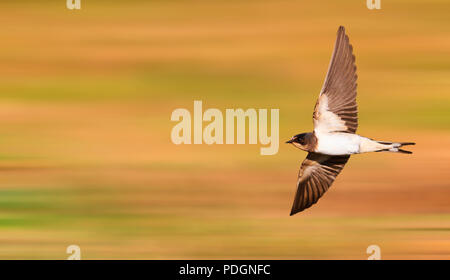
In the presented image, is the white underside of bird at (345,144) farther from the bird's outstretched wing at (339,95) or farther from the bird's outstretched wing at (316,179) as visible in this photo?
the bird's outstretched wing at (316,179)

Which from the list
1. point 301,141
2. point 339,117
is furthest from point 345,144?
point 301,141

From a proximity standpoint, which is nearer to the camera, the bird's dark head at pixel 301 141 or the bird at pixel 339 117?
the bird at pixel 339 117

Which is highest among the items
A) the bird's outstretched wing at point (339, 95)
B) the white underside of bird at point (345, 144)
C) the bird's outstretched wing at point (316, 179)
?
the bird's outstretched wing at point (339, 95)

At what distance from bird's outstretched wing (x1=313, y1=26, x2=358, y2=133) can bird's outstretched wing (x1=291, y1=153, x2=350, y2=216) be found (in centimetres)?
38

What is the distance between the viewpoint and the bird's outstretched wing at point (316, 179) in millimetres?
4938

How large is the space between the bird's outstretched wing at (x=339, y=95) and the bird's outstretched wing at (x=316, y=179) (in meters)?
0.38

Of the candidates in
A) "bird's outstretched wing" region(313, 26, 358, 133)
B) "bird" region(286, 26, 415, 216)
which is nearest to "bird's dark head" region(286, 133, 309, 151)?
"bird" region(286, 26, 415, 216)

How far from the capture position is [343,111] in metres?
4.58

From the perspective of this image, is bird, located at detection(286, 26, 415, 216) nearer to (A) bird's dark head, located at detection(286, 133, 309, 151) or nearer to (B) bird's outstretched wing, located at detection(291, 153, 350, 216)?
(A) bird's dark head, located at detection(286, 133, 309, 151)

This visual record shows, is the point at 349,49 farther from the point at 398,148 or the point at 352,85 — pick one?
the point at 398,148

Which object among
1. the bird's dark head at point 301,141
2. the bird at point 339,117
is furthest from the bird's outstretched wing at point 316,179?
the bird's dark head at point 301,141

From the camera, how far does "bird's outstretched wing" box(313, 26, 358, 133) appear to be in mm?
4480

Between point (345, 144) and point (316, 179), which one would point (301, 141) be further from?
point (316, 179)
